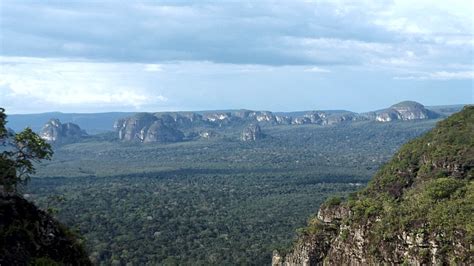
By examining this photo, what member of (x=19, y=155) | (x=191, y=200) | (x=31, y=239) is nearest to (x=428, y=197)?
(x=19, y=155)

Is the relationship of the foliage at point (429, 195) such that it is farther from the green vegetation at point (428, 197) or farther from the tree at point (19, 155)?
the tree at point (19, 155)

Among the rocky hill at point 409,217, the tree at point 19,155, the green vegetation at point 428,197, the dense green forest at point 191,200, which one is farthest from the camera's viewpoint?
the dense green forest at point 191,200

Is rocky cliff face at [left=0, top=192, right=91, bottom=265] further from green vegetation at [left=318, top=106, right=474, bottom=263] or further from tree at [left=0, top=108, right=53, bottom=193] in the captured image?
green vegetation at [left=318, top=106, right=474, bottom=263]

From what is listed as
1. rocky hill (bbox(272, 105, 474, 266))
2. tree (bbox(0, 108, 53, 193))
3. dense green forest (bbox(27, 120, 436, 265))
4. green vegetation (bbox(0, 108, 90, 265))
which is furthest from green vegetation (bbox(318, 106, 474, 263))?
tree (bbox(0, 108, 53, 193))

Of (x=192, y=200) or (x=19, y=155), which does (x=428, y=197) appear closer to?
(x=19, y=155)

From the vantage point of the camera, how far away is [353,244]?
34406 millimetres

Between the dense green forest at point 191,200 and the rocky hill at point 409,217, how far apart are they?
1563cm

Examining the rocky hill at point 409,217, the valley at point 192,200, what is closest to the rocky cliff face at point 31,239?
the valley at point 192,200

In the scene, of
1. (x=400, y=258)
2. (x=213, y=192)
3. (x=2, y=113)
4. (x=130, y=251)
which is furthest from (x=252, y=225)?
(x=2, y=113)

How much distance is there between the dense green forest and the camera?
228 ft

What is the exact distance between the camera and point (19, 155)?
28.2 m

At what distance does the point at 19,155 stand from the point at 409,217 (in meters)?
19.1

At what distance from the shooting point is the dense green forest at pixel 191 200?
69.4m

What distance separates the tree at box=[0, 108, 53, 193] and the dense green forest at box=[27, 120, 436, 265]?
2.50 meters
